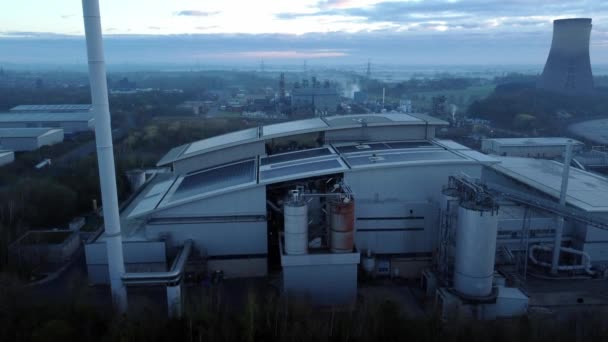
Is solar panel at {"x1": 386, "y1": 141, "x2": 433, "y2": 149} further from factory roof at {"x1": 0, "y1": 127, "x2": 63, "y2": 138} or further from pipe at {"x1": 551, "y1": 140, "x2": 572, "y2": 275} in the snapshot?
factory roof at {"x1": 0, "y1": 127, "x2": 63, "y2": 138}

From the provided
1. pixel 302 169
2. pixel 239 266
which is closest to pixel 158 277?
pixel 239 266

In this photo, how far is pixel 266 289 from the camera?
11.9 m

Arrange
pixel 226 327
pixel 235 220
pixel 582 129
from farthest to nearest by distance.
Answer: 1. pixel 582 129
2. pixel 235 220
3. pixel 226 327

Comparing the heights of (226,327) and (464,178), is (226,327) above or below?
below

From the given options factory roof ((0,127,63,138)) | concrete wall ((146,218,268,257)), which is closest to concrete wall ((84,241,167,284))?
concrete wall ((146,218,268,257))

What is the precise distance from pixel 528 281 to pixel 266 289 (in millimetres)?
6892

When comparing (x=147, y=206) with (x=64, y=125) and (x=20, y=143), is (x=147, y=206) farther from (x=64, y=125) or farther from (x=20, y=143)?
(x=64, y=125)

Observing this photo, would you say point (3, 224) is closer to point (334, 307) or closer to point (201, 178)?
point (201, 178)

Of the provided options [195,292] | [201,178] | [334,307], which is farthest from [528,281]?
[201,178]

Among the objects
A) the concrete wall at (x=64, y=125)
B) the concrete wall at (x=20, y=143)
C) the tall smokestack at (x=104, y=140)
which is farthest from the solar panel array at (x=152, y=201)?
the concrete wall at (x=64, y=125)

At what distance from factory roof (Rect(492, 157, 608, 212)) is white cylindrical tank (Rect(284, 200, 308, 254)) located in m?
7.74

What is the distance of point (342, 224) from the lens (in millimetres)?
11141

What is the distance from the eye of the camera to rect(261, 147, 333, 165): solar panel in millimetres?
14719

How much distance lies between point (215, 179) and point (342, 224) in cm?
454
